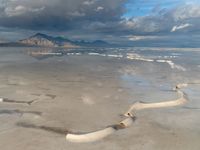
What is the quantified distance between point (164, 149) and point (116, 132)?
5.65 feet

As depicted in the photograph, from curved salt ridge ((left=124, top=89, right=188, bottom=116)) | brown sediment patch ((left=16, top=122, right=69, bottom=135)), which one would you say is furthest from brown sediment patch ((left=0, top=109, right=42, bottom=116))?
curved salt ridge ((left=124, top=89, right=188, bottom=116))

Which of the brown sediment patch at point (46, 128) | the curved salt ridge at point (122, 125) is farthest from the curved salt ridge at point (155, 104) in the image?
the brown sediment patch at point (46, 128)

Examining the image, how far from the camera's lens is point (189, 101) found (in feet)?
47.0

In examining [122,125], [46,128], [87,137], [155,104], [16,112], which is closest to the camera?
[87,137]

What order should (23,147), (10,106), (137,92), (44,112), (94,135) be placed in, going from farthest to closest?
(137,92)
(10,106)
(44,112)
(94,135)
(23,147)

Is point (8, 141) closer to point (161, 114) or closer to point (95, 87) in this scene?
point (161, 114)

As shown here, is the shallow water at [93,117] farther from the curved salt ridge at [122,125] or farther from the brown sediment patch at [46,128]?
the curved salt ridge at [122,125]

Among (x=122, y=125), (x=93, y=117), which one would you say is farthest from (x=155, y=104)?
(x=122, y=125)

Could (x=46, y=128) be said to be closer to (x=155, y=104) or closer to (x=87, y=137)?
(x=87, y=137)

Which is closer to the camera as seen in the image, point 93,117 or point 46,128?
point 46,128

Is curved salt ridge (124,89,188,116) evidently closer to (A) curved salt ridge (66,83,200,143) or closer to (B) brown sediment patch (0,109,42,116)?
(A) curved salt ridge (66,83,200,143)

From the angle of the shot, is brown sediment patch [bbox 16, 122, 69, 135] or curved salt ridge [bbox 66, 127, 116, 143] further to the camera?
brown sediment patch [bbox 16, 122, 69, 135]

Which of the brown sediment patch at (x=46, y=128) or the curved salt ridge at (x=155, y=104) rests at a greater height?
the curved salt ridge at (x=155, y=104)

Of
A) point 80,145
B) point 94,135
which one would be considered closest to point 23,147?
point 80,145
